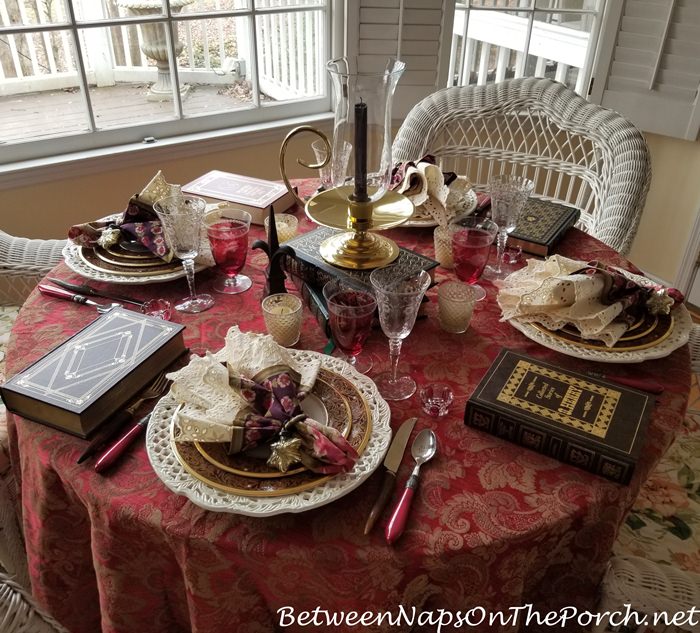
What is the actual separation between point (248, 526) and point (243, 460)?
0.28ft

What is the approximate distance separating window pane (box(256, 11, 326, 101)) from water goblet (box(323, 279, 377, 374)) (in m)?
1.63

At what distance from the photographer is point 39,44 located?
6.31 ft

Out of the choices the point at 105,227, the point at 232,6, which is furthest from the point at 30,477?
the point at 232,6

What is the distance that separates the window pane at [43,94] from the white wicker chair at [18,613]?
1.77m

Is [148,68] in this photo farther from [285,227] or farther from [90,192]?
[285,227]

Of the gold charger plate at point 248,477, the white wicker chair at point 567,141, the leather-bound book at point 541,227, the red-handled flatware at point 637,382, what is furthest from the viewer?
the white wicker chair at point 567,141

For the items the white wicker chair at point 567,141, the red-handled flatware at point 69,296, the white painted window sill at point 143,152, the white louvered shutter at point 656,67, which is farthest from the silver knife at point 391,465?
the white louvered shutter at point 656,67

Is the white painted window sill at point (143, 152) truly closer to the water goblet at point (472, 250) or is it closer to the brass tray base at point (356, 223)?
the brass tray base at point (356, 223)

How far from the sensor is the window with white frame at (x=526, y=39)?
7.90 feet

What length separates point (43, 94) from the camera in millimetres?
2020

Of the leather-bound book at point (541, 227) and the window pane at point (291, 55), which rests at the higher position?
the window pane at point (291, 55)

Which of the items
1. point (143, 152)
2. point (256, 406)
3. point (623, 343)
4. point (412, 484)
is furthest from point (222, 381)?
point (143, 152)

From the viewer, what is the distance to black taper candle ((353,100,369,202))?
1044 mm

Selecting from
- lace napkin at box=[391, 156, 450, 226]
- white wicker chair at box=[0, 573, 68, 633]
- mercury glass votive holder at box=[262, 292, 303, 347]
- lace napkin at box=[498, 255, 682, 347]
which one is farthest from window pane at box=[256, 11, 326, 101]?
white wicker chair at box=[0, 573, 68, 633]
